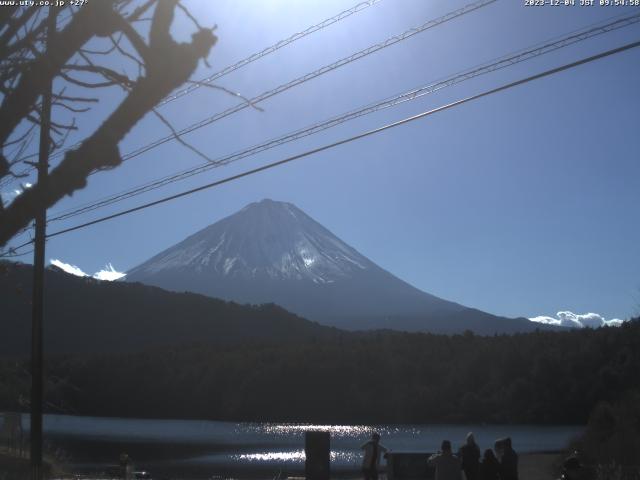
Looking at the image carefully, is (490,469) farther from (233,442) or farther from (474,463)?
(233,442)

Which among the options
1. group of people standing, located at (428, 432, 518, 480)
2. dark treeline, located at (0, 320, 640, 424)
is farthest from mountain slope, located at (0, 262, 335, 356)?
group of people standing, located at (428, 432, 518, 480)

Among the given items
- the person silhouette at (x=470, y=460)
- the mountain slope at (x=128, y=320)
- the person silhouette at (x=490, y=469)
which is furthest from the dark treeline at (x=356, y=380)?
the person silhouette at (x=490, y=469)

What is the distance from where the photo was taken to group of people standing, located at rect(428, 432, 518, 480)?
10.9 meters

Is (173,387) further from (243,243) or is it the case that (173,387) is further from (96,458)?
(243,243)

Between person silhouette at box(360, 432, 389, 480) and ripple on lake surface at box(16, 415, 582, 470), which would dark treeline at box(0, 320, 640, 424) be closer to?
ripple on lake surface at box(16, 415, 582, 470)

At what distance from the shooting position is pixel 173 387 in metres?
81.4

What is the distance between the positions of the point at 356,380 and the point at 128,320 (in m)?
29.5

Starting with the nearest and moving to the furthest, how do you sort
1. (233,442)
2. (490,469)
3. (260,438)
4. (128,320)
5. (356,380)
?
(490,469)
(233,442)
(260,438)
(356,380)
(128,320)

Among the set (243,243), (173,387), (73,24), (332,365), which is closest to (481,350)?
(332,365)

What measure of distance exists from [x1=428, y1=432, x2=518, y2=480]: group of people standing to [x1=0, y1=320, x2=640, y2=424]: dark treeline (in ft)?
170

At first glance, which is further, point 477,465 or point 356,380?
point 356,380

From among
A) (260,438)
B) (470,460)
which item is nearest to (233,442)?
(260,438)

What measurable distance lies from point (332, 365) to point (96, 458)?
1522 inches

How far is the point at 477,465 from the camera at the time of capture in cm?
1152
